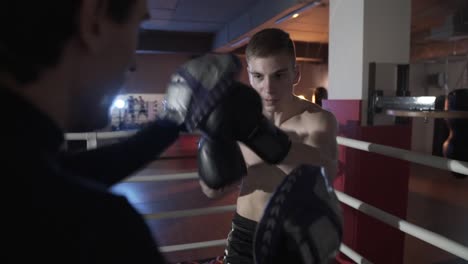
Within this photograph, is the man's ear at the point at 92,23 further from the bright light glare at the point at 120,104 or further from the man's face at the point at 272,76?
the bright light glare at the point at 120,104

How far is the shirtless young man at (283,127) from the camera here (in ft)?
3.74

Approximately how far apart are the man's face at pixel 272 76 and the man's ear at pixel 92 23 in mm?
813

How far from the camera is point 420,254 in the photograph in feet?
7.34

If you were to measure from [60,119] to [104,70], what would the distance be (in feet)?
0.25

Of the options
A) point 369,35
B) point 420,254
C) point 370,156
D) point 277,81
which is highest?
point 369,35

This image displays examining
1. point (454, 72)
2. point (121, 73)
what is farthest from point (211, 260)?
point (454, 72)

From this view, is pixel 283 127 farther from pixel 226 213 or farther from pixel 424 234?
pixel 226 213

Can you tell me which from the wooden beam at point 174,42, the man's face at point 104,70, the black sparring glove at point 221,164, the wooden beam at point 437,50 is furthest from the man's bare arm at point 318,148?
the wooden beam at point 437,50

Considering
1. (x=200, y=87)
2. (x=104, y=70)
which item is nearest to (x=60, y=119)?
(x=104, y=70)

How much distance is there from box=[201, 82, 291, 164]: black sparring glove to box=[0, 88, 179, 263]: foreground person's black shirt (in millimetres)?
428

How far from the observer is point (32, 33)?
12.9 inches

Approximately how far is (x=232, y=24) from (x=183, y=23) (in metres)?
0.81

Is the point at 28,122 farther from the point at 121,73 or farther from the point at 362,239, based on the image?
the point at 362,239

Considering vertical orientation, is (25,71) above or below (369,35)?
below
